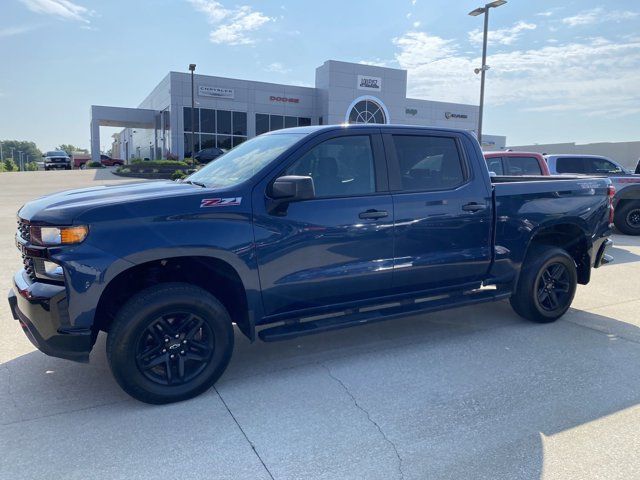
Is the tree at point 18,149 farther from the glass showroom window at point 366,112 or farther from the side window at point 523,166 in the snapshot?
the side window at point 523,166

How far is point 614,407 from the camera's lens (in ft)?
11.7

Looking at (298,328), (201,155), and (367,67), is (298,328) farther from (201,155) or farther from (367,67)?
(367,67)

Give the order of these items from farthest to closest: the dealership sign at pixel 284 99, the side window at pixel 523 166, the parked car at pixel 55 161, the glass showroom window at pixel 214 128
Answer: the parked car at pixel 55 161 < the dealership sign at pixel 284 99 < the glass showroom window at pixel 214 128 < the side window at pixel 523 166

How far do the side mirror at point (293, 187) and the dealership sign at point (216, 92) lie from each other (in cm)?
3894

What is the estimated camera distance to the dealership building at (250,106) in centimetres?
3997

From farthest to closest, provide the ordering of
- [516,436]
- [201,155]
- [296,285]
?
[201,155], [296,285], [516,436]

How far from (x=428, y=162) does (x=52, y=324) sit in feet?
11.0

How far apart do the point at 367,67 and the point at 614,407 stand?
43.0m

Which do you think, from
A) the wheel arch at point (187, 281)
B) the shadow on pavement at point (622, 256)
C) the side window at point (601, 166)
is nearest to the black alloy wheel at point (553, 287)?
the wheel arch at point (187, 281)

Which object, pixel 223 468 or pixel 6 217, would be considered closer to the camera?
pixel 223 468

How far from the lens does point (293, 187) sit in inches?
140

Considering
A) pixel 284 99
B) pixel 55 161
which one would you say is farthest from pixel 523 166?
pixel 55 161

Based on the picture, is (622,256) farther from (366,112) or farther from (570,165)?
(366,112)

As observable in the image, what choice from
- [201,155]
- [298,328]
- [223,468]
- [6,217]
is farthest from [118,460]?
[201,155]
